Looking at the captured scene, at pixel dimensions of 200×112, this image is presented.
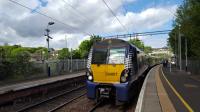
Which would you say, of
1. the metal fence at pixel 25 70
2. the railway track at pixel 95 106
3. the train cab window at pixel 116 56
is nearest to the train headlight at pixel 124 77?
the train cab window at pixel 116 56

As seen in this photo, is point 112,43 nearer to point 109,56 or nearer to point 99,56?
point 109,56

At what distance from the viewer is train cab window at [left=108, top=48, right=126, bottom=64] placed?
15.2 meters

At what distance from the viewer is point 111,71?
1507 cm

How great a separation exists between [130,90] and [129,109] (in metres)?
0.85

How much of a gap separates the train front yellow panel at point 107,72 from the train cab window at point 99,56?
0.21 metres

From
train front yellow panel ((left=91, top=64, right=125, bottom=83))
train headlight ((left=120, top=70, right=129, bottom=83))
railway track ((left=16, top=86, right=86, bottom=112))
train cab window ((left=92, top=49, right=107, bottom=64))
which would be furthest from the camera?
train cab window ((left=92, top=49, right=107, bottom=64))

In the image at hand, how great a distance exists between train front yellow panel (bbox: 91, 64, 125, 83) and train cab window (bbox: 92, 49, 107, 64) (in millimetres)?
210

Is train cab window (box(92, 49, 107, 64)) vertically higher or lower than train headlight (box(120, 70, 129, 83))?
higher

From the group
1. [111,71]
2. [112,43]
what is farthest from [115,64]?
[112,43]

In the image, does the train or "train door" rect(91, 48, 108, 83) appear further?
"train door" rect(91, 48, 108, 83)

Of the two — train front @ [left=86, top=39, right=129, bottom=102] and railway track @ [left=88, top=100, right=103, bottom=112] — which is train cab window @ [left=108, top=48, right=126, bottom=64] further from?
railway track @ [left=88, top=100, right=103, bottom=112]

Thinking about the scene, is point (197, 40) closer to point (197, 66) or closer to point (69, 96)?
point (197, 66)

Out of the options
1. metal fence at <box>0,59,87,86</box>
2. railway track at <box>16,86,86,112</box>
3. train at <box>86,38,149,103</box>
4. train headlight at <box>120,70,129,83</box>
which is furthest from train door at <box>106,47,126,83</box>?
metal fence at <box>0,59,87,86</box>

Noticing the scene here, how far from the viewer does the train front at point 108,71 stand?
14755 millimetres
